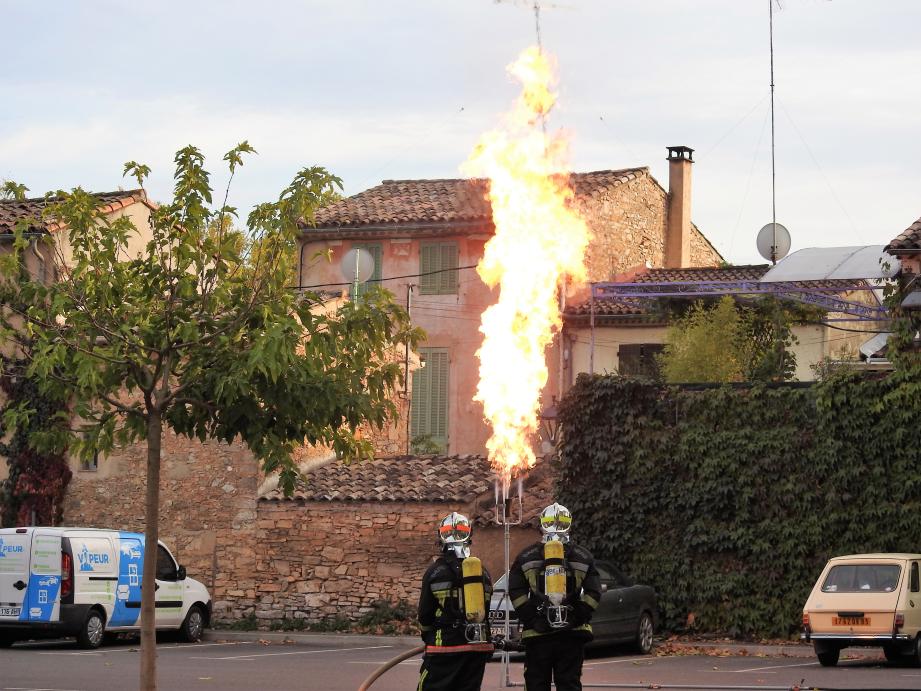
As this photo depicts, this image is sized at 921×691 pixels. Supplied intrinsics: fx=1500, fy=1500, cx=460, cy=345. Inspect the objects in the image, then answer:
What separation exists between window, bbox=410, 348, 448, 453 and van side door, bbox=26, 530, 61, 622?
47.7 feet

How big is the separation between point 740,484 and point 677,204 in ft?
61.7

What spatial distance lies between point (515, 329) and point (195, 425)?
6866mm

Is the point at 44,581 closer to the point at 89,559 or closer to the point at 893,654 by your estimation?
the point at 89,559

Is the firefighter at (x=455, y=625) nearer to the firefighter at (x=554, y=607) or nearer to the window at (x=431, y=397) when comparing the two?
the firefighter at (x=554, y=607)

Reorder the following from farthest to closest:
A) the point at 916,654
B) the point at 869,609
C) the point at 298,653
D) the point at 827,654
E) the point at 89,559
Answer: the point at 89,559, the point at 298,653, the point at 827,654, the point at 916,654, the point at 869,609

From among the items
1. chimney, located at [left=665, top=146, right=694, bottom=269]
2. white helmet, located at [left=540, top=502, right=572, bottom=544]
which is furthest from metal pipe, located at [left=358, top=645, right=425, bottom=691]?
chimney, located at [left=665, top=146, right=694, bottom=269]

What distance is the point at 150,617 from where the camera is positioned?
1215cm

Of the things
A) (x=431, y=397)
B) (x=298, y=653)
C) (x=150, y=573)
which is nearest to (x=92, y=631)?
(x=298, y=653)

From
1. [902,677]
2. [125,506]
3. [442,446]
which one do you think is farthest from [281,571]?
[902,677]

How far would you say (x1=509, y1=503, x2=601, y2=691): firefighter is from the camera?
11.7 meters

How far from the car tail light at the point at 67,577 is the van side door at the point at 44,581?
5cm

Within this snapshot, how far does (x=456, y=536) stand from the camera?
39.4 feet

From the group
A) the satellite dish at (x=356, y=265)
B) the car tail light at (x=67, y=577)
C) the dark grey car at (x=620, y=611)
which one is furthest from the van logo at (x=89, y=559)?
the satellite dish at (x=356, y=265)

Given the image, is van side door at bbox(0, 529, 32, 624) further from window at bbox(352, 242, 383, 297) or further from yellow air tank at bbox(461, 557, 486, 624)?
window at bbox(352, 242, 383, 297)
